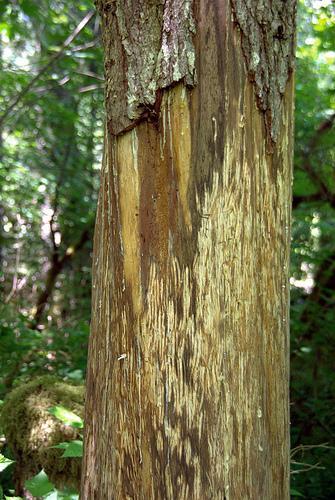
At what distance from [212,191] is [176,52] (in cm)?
44

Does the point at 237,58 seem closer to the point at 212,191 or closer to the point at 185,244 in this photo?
the point at 212,191

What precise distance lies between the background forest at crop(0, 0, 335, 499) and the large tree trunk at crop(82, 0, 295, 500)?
822 mm

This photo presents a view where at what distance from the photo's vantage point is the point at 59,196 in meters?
7.09

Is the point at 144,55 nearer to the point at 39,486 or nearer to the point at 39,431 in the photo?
the point at 39,486

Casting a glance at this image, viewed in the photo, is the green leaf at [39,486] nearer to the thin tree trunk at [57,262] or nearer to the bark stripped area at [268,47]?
the bark stripped area at [268,47]

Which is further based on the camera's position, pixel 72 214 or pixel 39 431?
pixel 72 214

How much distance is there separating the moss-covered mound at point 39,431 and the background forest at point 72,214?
0.06 metres

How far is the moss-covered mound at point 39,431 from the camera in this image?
8.67ft

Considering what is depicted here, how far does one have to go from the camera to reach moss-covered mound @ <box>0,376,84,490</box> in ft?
8.67

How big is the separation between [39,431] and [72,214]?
4670mm

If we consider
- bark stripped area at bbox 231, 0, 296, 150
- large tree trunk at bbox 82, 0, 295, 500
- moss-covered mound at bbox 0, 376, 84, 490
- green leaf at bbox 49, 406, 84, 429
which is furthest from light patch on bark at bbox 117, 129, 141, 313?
moss-covered mound at bbox 0, 376, 84, 490

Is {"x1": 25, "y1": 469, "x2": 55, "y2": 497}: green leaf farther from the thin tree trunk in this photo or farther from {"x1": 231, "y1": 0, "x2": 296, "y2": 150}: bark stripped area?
the thin tree trunk

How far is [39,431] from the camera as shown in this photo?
271cm

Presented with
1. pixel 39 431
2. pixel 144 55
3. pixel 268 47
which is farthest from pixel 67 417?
pixel 268 47
